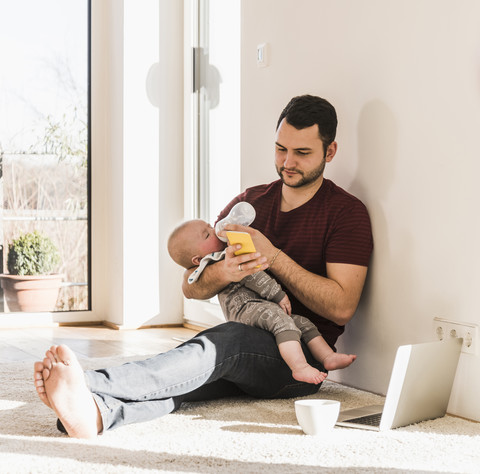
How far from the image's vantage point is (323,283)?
2207 mm

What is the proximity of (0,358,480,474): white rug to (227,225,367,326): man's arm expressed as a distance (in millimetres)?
322

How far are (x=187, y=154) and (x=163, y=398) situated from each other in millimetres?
2180

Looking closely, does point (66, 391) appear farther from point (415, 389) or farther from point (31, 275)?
point (31, 275)

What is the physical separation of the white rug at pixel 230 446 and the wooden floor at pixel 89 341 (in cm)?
98

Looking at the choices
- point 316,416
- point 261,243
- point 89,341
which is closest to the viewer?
point 316,416

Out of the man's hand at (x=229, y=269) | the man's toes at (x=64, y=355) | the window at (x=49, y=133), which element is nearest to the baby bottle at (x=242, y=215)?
the man's hand at (x=229, y=269)

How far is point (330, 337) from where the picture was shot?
2.30m

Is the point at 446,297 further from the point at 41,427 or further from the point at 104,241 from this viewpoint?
the point at 104,241

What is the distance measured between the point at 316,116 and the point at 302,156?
5.2 inches

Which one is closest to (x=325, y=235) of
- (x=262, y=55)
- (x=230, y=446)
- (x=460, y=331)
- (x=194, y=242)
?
(x=194, y=242)

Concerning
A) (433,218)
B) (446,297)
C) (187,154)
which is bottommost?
(446,297)

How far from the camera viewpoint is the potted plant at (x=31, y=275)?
3.89 metres

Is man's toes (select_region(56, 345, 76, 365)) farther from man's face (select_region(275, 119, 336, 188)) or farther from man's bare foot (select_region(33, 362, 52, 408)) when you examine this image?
man's face (select_region(275, 119, 336, 188))

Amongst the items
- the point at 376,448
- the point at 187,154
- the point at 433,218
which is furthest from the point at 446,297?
the point at 187,154
